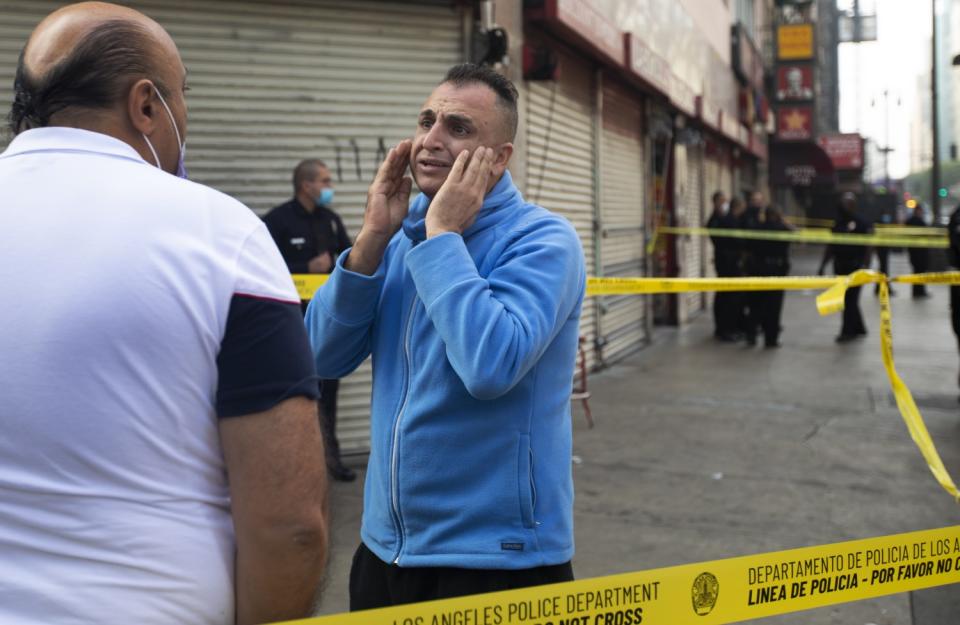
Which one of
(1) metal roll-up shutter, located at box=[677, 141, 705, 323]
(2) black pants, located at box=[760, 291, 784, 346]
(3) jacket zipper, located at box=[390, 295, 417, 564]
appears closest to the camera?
(3) jacket zipper, located at box=[390, 295, 417, 564]

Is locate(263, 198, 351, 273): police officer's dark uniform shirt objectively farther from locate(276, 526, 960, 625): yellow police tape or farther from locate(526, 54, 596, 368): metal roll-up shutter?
locate(276, 526, 960, 625): yellow police tape

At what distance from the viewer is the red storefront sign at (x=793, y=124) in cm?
3075

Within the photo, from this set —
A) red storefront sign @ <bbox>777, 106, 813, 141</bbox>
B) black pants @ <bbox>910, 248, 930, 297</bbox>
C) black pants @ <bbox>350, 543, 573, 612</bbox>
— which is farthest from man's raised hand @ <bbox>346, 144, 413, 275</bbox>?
red storefront sign @ <bbox>777, 106, 813, 141</bbox>

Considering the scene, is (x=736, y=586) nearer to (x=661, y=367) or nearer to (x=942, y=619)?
(x=942, y=619)

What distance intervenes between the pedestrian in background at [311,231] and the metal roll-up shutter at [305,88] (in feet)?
2.14

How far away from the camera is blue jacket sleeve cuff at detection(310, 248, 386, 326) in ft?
7.25

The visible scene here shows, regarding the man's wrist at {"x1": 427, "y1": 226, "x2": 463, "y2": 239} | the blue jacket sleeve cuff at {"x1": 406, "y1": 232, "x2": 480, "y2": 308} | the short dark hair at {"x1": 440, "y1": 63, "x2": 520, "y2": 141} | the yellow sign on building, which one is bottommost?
the blue jacket sleeve cuff at {"x1": 406, "y1": 232, "x2": 480, "y2": 308}

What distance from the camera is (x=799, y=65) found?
28.9 m

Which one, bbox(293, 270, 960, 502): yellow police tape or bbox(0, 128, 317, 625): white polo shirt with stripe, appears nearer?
bbox(0, 128, 317, 625): white polo shirt with stripe

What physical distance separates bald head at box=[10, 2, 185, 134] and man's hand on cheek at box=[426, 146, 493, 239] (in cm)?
73

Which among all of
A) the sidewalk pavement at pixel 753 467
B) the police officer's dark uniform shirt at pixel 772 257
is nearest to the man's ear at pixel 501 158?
the sidewalk pavement at pixel 753 467

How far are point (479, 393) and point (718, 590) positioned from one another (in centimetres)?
79

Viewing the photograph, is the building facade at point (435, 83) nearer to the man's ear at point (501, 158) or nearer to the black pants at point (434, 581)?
the man's ear at point (501, 158)

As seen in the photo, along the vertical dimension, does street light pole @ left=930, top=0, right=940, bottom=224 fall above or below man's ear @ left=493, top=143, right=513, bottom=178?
above
